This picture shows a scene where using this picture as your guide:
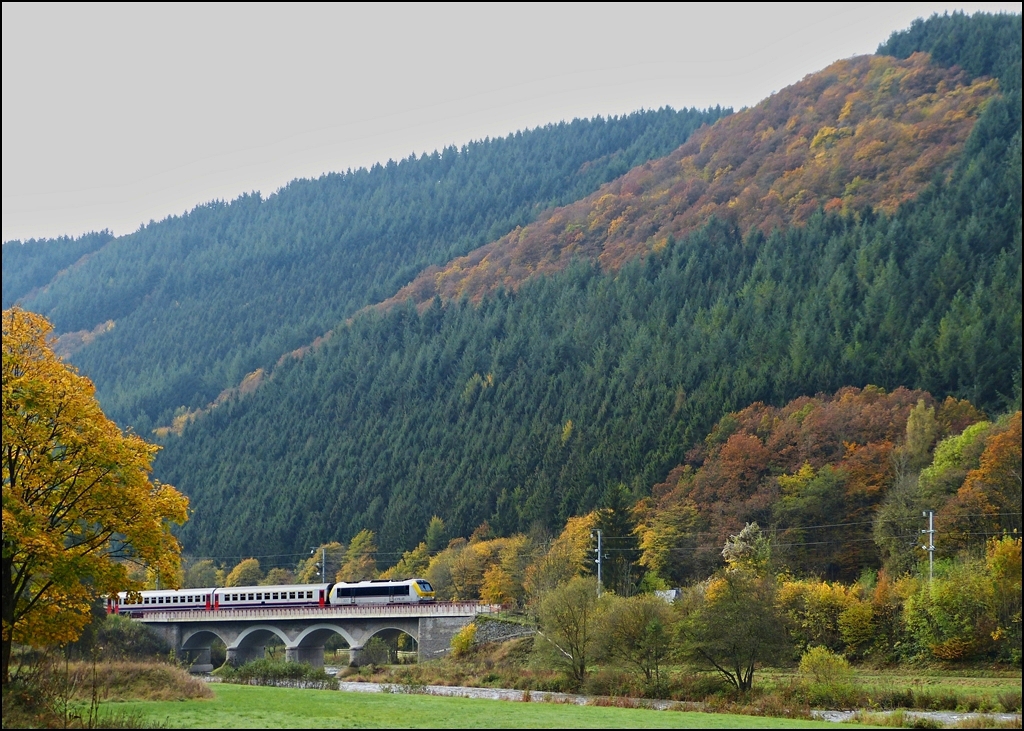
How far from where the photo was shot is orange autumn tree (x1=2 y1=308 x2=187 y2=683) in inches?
1438

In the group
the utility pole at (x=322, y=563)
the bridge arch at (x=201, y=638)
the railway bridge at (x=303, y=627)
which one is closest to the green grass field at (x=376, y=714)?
the railway bridge at (x=303, y=627)

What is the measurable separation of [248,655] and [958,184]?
387ft

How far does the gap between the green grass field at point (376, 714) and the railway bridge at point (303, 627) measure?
52814mm

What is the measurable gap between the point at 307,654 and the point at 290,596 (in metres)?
5.87

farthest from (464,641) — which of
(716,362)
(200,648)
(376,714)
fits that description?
(716,362)

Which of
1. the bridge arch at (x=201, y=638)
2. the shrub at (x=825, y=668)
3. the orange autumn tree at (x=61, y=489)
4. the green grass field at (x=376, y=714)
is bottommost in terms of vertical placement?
the bridge arch at (x=201, y=638)

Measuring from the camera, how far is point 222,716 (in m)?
36.2

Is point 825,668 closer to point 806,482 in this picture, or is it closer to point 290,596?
point 806,482

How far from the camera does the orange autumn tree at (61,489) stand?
3653 cm

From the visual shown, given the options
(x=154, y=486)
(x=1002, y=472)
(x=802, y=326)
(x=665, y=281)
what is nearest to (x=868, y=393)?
(x=802, y=326)

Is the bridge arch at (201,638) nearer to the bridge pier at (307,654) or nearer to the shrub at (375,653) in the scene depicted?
the bridge pier at (307,654)

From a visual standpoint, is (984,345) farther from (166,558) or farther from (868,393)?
(166,558)

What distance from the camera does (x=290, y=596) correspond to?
119750mm

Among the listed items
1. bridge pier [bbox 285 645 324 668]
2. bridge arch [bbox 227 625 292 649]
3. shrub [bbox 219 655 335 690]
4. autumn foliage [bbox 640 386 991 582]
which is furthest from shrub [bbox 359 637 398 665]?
autumn foliage [bbox 640 386 991 582]
